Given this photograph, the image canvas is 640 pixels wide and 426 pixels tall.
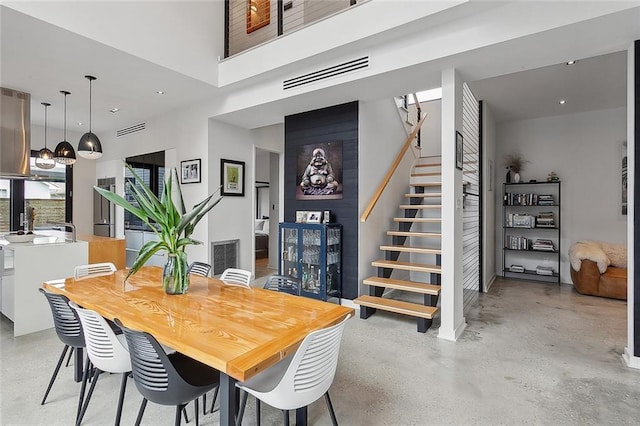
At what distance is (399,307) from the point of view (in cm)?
366

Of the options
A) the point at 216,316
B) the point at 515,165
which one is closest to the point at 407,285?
the point at 216,316

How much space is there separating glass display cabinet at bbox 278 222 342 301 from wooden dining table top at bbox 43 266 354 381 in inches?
69.0

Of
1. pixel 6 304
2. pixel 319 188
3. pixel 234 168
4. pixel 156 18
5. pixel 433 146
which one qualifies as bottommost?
pixel 6 304

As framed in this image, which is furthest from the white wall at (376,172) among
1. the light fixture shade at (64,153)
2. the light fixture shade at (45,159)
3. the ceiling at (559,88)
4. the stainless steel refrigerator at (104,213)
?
the stainless steel refrigerator at (104,213)

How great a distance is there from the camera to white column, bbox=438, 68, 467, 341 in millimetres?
3252

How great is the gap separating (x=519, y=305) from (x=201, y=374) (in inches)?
169

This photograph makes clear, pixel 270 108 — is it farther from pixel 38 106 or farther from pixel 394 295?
pixel 38 106

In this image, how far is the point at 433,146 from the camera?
687 centimetres

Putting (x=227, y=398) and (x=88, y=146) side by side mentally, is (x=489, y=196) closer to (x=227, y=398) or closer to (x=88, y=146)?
(x=227, y=398)

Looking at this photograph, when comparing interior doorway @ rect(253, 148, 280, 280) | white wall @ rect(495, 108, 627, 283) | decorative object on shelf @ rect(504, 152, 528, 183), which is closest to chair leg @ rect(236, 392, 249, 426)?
interior doorway @ rect(253, 148, 280, 280)

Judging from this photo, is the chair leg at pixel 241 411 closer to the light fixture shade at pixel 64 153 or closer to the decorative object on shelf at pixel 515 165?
the light fixture shade at pixel 64 153

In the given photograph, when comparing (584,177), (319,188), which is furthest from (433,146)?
(319,188)

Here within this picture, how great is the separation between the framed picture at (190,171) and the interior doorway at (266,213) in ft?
4.26

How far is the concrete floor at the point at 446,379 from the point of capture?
2.06 metres
